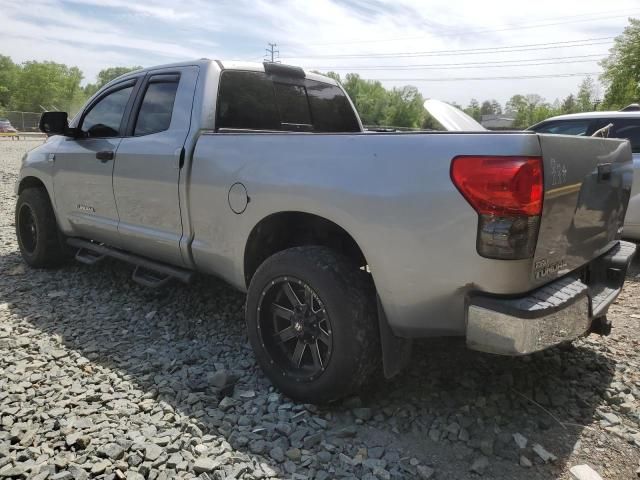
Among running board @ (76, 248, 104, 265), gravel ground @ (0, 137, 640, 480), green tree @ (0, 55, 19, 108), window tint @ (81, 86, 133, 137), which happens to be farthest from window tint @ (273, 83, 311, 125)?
green tree @ (0, 55, 19, 108)

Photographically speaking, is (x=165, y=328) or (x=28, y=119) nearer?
(x=165, y=328)

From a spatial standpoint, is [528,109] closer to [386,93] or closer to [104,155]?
[386,93]

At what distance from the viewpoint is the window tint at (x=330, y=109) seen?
13.9 feet

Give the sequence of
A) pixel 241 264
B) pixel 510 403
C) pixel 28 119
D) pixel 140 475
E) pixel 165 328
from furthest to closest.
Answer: pixel 28 119
pixel 165 328
pixel 241 264
pixel 510 403
pixel 140 475

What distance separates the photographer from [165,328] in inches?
149

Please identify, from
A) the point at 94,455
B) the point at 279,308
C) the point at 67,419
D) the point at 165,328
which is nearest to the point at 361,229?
the point at 279,308

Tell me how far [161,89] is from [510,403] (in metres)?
3.18

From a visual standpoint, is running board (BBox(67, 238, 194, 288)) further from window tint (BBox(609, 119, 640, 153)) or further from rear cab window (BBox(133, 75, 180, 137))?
window tint (BBox(609, 119, 640, 153))

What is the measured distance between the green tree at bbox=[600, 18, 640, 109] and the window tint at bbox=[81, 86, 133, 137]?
43.3m

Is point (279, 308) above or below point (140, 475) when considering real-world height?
above

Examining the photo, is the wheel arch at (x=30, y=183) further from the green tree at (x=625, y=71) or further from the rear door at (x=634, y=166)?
the green tree at (x=625, y=71)

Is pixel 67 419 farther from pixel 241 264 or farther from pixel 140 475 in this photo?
pixel 241 264

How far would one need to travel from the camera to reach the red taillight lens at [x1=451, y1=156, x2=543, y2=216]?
2002 millimetres

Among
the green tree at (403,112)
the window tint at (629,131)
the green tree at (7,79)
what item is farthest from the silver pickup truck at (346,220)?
the green tree at (403,112)
